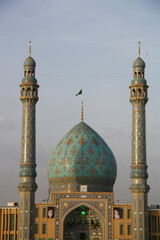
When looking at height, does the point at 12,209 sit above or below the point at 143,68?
below

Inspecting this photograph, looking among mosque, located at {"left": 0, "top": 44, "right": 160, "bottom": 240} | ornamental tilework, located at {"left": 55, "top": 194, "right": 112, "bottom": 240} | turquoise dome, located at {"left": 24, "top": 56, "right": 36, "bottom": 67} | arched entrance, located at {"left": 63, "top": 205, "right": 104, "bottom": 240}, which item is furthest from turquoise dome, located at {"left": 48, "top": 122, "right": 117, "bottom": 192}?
turquoise dome, located at {"left": 24, "top": 56, "right": 36, "bottom": 67}

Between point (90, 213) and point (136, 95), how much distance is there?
1017 cm

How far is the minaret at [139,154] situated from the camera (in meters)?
50.0

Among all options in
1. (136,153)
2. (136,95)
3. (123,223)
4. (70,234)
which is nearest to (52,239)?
(70,234)

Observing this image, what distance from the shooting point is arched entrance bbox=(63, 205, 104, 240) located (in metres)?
53.1

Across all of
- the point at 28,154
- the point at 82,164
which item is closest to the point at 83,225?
the point at 82,164

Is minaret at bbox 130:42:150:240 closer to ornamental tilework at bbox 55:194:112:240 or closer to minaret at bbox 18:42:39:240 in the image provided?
ornamental tilework at bbox 55:194:112:240

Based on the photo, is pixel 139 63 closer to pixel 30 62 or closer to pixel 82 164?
pixel 30 62

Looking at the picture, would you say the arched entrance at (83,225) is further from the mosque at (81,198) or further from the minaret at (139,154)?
the minaret at (139,154)

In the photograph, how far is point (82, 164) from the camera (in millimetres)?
55000

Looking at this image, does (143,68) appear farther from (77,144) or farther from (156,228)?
(156,228)

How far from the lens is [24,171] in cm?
5069

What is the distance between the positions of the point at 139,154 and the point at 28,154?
8497mm

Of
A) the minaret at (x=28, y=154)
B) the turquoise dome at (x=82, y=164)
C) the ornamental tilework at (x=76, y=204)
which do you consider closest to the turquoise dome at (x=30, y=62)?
the minaret at (x=28, y=154)
